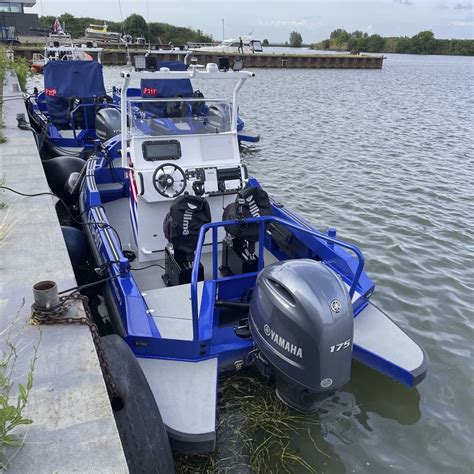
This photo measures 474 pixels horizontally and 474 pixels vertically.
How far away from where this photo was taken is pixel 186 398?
3.22 meters

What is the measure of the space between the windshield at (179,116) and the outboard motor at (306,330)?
2.73 m

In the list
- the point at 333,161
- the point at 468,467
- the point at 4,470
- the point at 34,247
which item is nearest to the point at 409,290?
the point at 468,467

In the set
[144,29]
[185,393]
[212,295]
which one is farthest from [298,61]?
[185,393]

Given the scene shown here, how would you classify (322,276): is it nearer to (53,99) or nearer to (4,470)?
(4,470)

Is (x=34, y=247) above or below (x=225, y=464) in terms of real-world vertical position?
above

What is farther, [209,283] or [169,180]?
[169,180]

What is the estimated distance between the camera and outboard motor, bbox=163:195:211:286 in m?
4.30

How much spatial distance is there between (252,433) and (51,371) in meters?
1.60

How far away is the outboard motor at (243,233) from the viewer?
4.31m

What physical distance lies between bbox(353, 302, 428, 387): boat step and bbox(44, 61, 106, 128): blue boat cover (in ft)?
29.3

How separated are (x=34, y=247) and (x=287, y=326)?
2.59 metres

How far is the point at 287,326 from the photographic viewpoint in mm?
2955

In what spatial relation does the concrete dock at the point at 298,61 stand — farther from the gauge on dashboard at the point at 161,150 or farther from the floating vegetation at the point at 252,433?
the floating vegetation at the point at 252,433

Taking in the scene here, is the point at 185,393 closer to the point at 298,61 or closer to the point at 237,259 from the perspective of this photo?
the point at 237,259
